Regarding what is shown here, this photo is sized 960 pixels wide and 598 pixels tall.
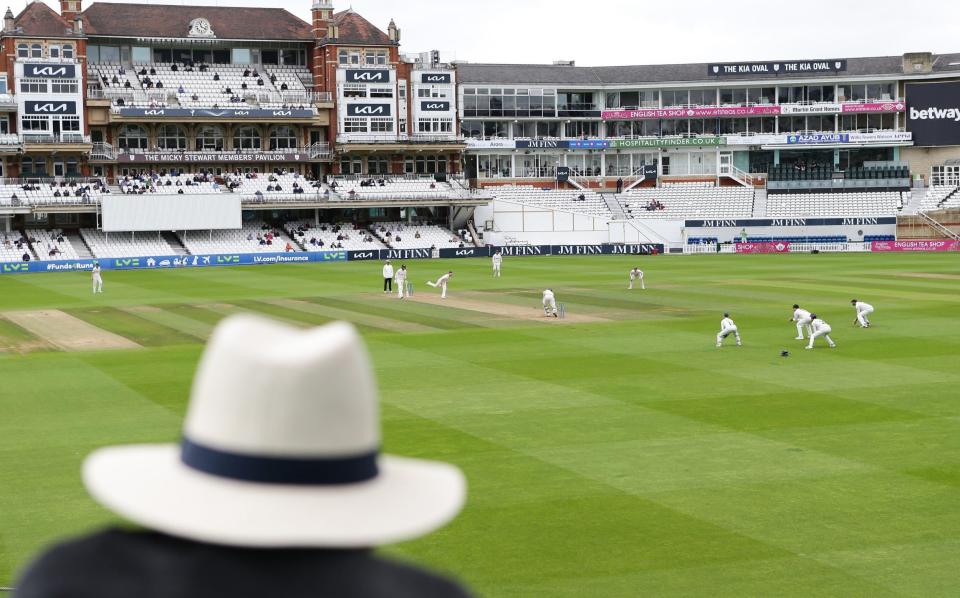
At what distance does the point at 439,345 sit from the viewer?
97.6ft

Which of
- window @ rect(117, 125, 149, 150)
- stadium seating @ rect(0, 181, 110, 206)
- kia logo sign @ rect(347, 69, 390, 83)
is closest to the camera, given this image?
stadium seating @ rect(0, 181, 110, 206)

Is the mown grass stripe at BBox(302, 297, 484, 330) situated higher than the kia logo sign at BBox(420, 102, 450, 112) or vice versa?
the kia logo sign at BBox(420, 102, 450, 112)

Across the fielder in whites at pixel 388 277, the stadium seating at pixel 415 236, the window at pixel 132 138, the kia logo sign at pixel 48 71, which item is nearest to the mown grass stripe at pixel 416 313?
the fielder in whites at pixel 388 277

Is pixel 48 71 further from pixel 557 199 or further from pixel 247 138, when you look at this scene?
pixel 557 199

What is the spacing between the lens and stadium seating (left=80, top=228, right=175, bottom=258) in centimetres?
7256

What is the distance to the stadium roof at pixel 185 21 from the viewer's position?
287 ft

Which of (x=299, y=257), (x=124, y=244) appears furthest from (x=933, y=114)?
(x=124, y=244)

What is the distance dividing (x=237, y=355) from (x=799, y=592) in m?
9.74

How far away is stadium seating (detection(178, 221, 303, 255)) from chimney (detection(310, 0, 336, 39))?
16765 millimetres

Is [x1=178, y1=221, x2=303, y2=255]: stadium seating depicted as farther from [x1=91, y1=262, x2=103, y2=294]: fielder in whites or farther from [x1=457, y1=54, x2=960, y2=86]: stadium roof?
[x1=91, y1=262, x2=103, y2=294]: fielder in whites

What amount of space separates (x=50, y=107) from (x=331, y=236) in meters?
19.6

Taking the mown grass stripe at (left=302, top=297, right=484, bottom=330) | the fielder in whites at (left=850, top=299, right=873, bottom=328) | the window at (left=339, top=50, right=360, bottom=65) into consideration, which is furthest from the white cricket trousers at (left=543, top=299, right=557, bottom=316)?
the window at (left=339, top=50, right=360, bottom=65)

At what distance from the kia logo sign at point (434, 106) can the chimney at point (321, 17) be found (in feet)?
27.4

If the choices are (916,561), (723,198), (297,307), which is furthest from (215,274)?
(916,561)
